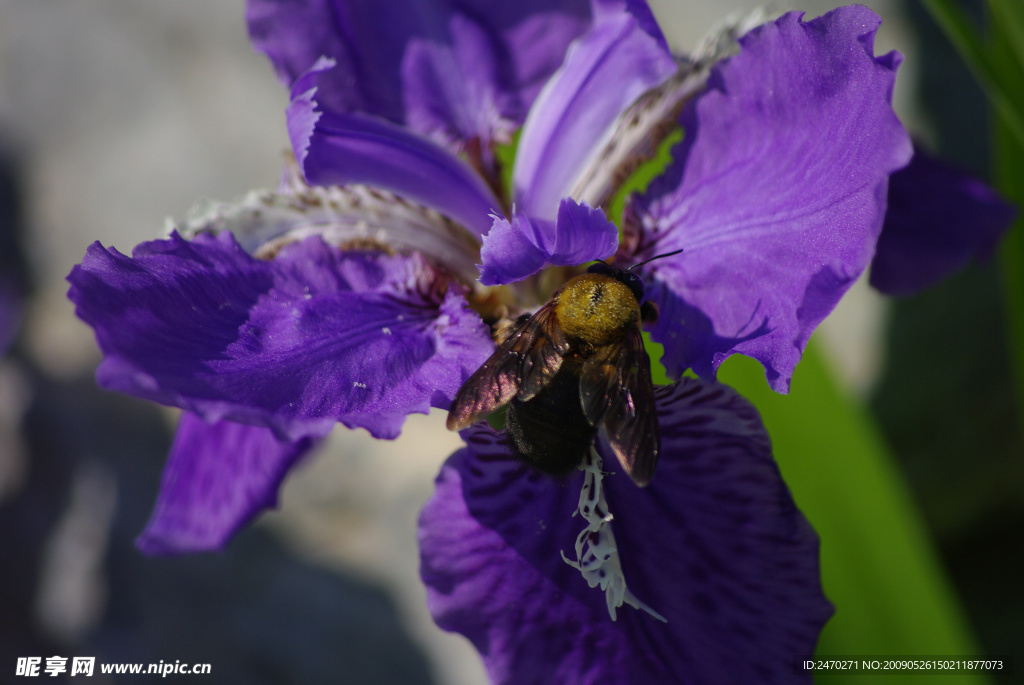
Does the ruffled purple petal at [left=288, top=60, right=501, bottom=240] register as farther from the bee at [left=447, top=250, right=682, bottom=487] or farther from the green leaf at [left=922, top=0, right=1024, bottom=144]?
the green leaf at [left=922, top=0, right=1024, bottom=144]

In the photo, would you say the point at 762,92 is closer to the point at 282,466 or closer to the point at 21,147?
the point at 282,466

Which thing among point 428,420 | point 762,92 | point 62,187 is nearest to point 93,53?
point 62,187

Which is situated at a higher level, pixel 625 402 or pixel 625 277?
pixel 625 277

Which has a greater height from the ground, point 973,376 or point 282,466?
point 282,466

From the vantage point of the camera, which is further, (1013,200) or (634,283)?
(1013,200)

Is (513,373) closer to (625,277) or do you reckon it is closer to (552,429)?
(552,429)

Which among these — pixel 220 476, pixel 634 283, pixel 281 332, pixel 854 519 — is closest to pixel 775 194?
pixel 634 283

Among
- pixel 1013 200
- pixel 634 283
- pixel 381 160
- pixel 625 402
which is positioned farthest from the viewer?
pixel 1013 200
